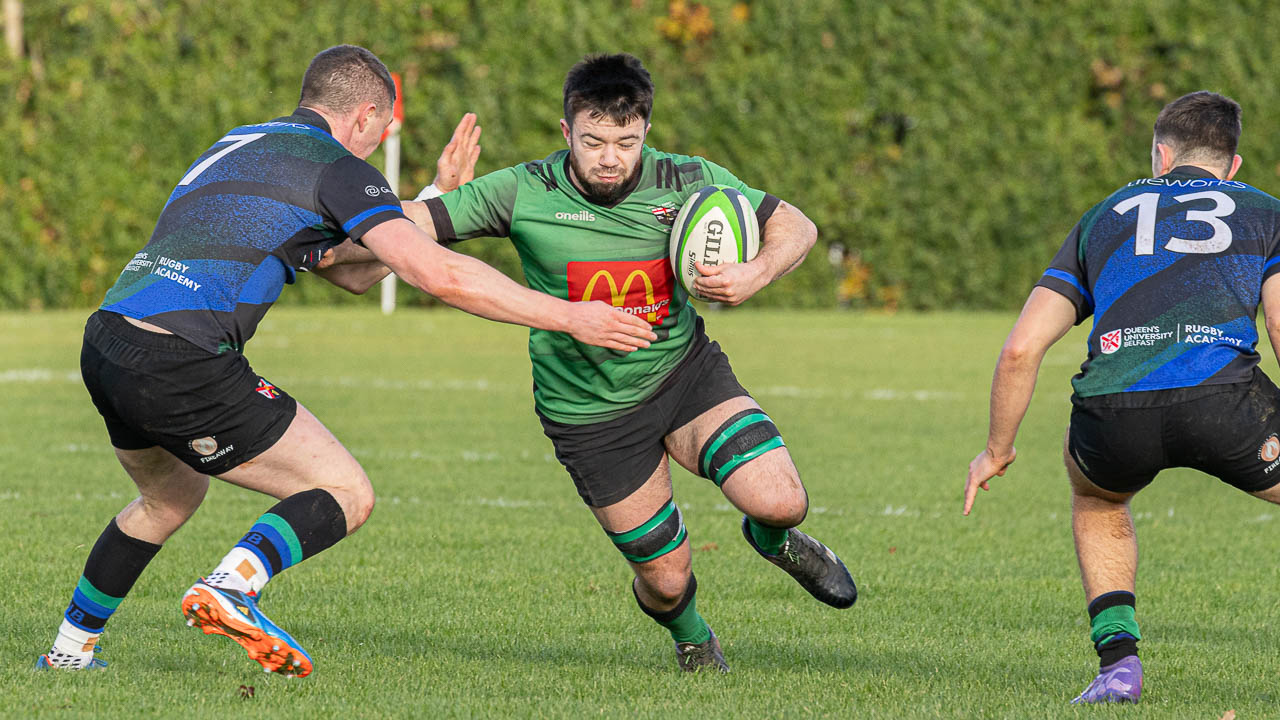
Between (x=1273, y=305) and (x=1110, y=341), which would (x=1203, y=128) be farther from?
(x=1110, y=341)

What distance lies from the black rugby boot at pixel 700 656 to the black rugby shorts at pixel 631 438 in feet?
1.92

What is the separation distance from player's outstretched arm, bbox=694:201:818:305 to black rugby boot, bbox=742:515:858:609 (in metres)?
0.93

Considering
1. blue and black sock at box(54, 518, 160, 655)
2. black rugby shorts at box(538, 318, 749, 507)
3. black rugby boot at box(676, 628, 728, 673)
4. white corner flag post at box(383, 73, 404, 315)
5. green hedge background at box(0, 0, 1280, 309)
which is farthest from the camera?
green hedge background at box(0, 0, 1280, 309)

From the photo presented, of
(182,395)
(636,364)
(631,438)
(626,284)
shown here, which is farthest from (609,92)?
(182,395)

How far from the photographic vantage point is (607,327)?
4469mm

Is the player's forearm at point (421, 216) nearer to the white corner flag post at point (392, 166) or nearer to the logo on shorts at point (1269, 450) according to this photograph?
the logo on shorts at point (1269, 450)

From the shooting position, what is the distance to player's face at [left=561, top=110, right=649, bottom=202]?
5.29 metres

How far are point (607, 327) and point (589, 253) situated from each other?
102cm

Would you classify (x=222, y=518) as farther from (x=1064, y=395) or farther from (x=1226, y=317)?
(x=1064, y=395)

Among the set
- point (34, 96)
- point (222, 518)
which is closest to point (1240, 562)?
point (222, 518)

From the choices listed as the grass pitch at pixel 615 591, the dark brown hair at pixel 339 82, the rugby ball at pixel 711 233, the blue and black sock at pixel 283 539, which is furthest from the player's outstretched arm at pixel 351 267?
the grass pitch at pixel 615 591

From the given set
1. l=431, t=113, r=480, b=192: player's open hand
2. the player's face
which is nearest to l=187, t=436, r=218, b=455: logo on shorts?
l=431, t=113, r=480, b=192: player's open hand

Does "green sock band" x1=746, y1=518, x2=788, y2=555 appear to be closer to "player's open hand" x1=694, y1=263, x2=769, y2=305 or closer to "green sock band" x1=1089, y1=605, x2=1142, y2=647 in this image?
"player's open hand" x1=694, y1=263, x2=769, y2=305

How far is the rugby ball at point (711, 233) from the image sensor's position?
17.4ft
